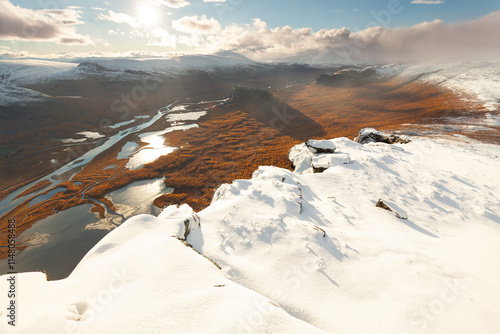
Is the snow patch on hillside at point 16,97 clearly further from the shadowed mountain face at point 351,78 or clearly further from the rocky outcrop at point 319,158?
the shadowed mountain face at point 351,78

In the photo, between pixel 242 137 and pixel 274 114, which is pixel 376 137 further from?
pixel 274 114

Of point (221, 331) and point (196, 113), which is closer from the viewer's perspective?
point (221, 331)

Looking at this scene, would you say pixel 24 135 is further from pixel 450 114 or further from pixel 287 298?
pixel 450 114

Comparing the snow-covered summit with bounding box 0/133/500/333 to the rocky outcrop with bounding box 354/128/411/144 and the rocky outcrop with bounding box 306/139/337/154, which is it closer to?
the rocky outcrop with bounding box 306/139/337/154

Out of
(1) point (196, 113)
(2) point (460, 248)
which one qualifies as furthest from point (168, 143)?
(2) point (460, 248)

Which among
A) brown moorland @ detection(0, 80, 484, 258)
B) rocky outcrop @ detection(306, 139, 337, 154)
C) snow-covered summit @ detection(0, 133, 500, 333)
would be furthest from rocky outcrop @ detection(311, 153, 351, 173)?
brown moorland @ detection(0, 80, 484, 258)

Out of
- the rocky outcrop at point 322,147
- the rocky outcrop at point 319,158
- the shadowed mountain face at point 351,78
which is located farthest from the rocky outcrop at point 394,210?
the shadowed mountain face at point 351,78
